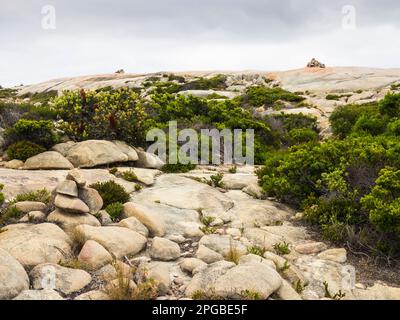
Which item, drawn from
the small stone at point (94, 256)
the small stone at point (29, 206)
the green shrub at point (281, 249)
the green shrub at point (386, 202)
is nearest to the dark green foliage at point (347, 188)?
the green shrub at point (386, 202)

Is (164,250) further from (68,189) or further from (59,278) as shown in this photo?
(68,189)

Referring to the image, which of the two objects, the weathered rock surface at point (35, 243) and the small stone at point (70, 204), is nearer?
the weathered rock surface at point (35, 243)

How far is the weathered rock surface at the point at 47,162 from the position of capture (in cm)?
1223

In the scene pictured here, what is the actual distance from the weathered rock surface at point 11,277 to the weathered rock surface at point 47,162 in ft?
20.6

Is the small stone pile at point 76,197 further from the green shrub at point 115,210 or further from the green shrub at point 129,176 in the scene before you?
the green shrub at point 129,176

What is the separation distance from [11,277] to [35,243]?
1.15 metres

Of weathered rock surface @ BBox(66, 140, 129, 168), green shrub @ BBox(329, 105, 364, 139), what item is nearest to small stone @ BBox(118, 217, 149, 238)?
weathered rock surface @ BBox(66, 140, 129, 168)

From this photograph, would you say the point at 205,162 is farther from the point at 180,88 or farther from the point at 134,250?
the point at 180,88

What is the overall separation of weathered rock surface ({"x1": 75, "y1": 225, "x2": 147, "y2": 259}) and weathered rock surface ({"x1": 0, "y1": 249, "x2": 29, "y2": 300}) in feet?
4.82

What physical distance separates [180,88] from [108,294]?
143 feet

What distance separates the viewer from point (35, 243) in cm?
696

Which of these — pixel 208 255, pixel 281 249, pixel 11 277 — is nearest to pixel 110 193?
pixel 208 255

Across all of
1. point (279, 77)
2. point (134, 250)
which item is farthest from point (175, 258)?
point (279, 77)

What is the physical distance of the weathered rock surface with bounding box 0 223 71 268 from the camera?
6.66 m
